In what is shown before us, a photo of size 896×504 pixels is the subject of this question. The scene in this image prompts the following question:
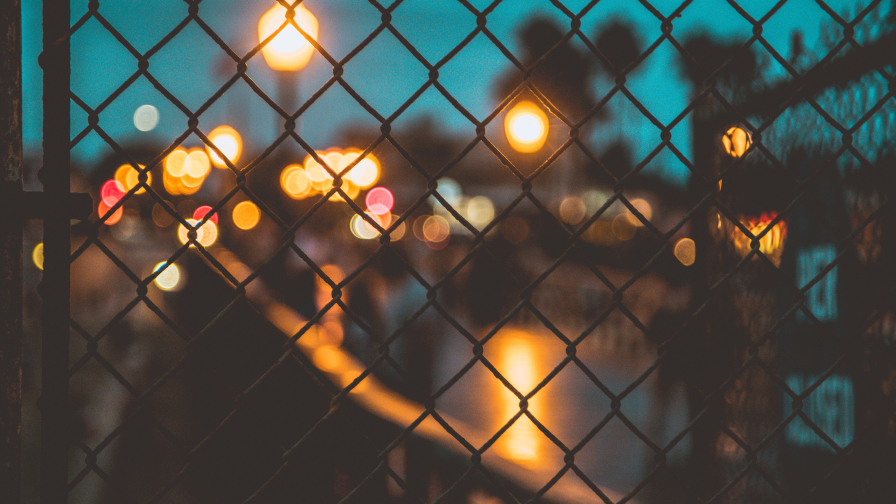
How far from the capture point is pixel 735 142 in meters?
2.42

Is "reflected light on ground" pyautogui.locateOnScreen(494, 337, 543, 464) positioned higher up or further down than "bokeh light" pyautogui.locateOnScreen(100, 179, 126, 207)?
further down

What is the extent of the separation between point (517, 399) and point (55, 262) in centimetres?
569

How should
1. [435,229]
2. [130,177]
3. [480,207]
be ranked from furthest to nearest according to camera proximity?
[435,229], [480,207], [130,177]

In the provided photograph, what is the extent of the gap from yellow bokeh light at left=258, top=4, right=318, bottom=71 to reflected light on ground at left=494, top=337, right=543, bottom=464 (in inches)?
152

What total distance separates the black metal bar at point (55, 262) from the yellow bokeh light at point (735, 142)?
2.10 metres

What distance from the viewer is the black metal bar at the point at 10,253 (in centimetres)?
128

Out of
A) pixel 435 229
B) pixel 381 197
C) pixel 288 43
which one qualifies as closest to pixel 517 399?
pixel 288 43

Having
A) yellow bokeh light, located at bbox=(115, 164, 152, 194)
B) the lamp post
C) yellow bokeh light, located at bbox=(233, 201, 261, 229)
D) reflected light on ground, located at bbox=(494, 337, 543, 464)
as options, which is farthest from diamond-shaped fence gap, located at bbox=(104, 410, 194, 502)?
yellow bokeh light, located at bbox=(233, 201, 261, 229)

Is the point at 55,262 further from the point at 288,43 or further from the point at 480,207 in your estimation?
the point at 480,207

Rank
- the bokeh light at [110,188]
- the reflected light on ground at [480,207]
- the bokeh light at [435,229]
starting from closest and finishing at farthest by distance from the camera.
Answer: the bokeh light at [110,188]
the reflected light on ground at [480,207]
the bokeh light at [435,229]

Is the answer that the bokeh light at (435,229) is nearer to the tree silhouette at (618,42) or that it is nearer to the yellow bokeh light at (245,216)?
the yellow bokeh light at (245,216)

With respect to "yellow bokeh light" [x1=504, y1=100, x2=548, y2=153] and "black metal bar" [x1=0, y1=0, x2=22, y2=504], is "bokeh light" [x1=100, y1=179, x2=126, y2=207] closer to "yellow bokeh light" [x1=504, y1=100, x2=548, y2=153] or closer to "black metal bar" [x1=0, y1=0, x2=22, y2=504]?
"yellow bokeh light" [x1=504, y1=100, x2=548, y2=153]

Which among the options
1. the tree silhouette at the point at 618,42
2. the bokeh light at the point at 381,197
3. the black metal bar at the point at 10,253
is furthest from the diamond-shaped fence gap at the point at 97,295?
the bokeh light at the point at 381,197

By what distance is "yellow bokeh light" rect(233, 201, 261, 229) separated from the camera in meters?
47.9
